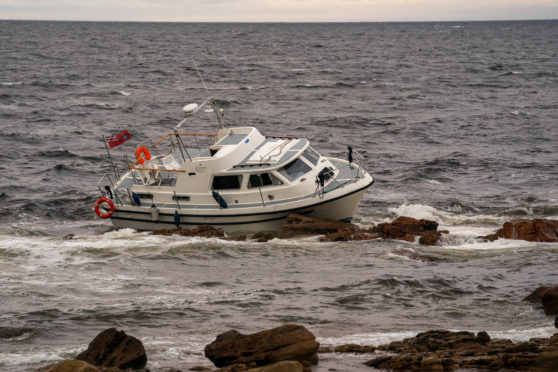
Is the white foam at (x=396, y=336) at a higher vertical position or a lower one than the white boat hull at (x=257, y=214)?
lower

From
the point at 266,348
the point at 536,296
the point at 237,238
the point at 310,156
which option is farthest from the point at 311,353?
the point at 310,156

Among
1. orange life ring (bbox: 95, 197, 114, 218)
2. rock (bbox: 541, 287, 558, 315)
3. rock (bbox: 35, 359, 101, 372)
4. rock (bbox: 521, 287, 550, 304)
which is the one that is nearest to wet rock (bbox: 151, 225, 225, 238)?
orange life ring (bbox: 95, 197, 114, 218)

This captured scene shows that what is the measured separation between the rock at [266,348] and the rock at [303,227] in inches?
370

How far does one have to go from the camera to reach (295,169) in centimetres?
2434

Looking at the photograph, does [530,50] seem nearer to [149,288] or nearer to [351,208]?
[351,208]

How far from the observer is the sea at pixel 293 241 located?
1698 cm

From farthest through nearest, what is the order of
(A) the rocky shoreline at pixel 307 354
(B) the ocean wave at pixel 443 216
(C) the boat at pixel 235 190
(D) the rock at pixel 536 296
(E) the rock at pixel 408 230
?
1. (B) the ocean wave at pixel 443 216
2. (C) the boat at pixel 235 190
3. (E) the rock at pixel 408 230
4. (D) the rock at pixel 536 296
5. (A) the rocky shoreline at pixel 307 354

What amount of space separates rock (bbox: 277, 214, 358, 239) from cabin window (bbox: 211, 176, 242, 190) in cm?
203

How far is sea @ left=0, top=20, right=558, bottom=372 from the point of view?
16984mm

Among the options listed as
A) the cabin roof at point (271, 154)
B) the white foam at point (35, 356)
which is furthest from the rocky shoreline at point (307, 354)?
the cabin roof at point (271, 154)

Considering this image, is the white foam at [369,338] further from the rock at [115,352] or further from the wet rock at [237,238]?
the wet rock at [237,238]

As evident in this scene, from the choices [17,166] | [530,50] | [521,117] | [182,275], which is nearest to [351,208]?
[182,275]

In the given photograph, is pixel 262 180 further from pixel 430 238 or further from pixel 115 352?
pixel 115 352

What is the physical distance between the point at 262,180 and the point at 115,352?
1071cm
